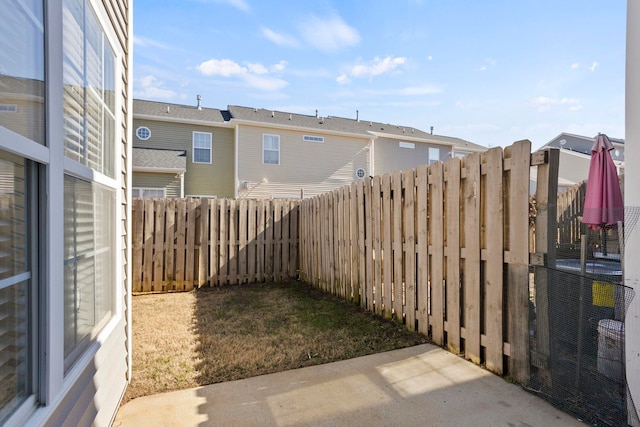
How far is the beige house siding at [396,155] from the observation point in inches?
647

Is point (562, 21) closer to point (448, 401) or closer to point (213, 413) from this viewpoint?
point (448, 401)

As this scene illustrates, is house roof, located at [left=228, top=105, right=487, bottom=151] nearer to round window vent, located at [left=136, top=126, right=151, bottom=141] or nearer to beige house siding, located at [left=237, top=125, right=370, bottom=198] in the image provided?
beige house siding, located at [left=237, top=125, right=370, bottom=198]

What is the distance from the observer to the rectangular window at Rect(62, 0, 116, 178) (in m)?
1.72

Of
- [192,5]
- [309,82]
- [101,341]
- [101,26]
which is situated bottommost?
[101,341]

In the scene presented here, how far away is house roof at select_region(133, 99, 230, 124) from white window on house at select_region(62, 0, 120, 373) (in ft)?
37.1

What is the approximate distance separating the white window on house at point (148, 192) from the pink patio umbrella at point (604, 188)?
40.6ft

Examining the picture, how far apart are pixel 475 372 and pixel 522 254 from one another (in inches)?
43.2

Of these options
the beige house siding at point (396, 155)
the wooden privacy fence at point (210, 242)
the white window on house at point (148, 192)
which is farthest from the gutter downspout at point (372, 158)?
the wooden privacy fence at point (210, 242)

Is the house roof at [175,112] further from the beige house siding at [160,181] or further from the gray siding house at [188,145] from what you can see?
the beige house siding at [160,181]

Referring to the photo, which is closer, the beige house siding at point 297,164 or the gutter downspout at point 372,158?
the beige house siding at point 297,164

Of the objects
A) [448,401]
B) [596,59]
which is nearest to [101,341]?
[448,401]

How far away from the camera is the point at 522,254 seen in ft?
8.60

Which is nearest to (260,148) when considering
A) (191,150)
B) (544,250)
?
(191,150)

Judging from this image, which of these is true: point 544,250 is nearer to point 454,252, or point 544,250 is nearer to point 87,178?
point 454,252
